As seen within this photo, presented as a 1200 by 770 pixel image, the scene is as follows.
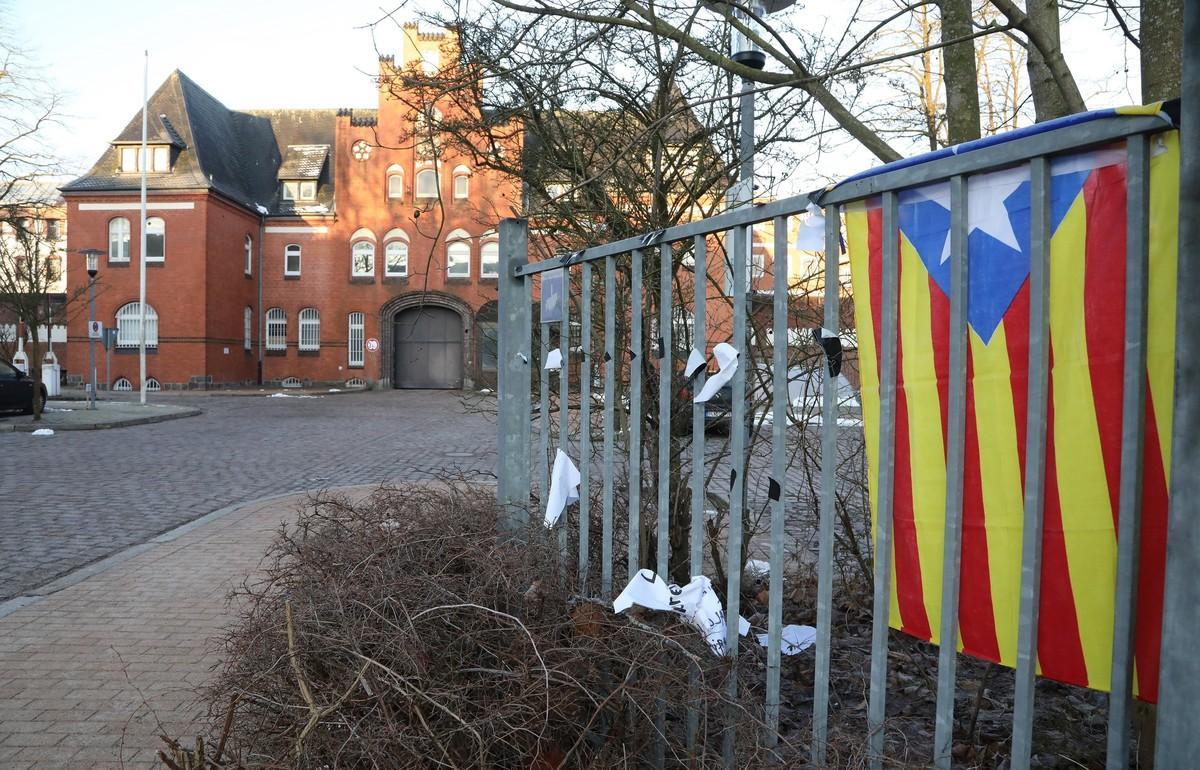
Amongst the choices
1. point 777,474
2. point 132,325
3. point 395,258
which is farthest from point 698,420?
point 132,325

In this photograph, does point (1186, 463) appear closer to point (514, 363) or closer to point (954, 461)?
point (954, 461)

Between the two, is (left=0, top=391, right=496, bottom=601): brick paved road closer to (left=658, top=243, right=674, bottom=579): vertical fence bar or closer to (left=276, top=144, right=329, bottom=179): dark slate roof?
(left=658, top=243, right=674, bottom=579): vertical fence bar

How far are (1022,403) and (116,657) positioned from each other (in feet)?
14.6

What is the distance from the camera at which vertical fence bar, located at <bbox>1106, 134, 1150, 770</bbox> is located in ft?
4.80

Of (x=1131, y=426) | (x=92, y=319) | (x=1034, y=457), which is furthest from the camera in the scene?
(x=92, y=319)

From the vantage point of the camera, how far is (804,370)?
4090 mm

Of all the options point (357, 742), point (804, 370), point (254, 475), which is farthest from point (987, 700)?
point (254, 475)

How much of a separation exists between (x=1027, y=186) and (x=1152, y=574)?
0.68 metres

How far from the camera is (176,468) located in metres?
12.8

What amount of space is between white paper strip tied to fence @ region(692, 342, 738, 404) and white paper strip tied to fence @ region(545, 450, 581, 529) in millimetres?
913

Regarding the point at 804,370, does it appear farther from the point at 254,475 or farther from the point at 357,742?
the point at 254,475

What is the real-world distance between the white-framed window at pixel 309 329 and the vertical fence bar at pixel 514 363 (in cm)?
4195

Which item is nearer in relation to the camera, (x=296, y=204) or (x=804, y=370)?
(x=804, y=370)

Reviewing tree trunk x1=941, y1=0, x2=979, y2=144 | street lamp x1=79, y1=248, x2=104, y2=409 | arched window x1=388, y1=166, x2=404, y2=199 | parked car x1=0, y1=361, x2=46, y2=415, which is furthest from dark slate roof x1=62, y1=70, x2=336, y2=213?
tree trunk x1=941, y1=0, x2=979, y2=144
